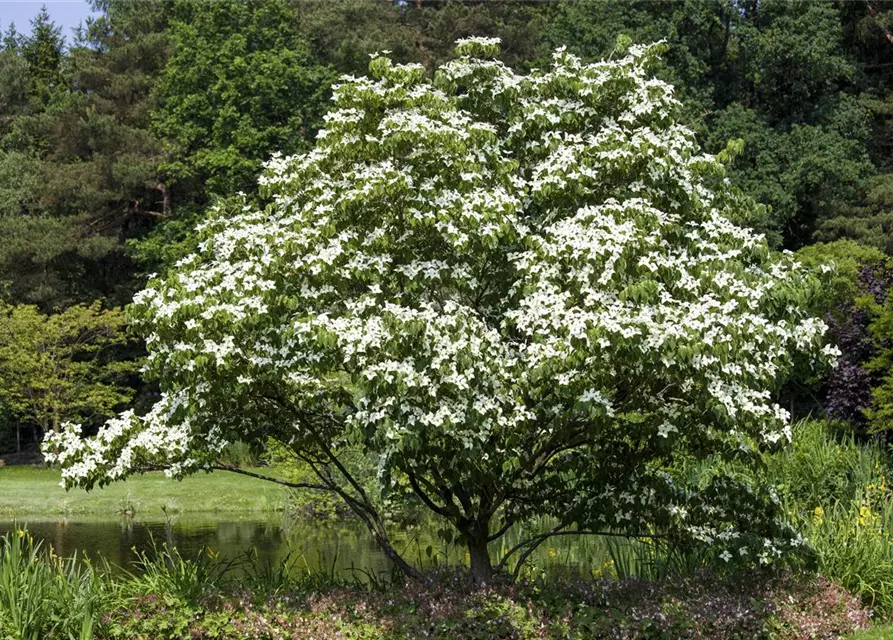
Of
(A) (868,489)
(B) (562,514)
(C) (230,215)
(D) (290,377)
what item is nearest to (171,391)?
(D) (290,377)

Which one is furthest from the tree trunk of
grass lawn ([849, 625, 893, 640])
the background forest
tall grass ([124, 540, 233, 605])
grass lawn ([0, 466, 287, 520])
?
the background forest

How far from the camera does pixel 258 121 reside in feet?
139

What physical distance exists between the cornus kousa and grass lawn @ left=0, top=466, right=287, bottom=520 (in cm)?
1563

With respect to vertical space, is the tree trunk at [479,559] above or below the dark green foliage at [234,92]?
below

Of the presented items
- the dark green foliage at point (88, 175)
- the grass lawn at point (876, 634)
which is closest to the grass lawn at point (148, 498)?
the dark green foliage at point (88, 175)

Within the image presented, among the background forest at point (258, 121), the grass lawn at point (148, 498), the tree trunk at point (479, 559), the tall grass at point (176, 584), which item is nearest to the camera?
the tall grass at point (176, 584)

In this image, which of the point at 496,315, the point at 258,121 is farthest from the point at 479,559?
the point at 258,121

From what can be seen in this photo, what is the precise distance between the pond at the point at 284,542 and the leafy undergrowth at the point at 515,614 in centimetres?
286

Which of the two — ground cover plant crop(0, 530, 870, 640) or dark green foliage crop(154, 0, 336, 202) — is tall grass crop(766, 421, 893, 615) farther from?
dark green foliage crop(154, 0, 336, 202)

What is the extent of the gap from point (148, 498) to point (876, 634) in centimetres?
2212

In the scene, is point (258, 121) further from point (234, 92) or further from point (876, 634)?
point (876, 634)

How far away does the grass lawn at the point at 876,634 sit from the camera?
972 centimetres

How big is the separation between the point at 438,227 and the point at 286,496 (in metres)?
16.8

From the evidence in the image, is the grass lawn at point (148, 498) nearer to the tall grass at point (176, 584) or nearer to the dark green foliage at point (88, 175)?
the dark green foliage at point (88, 175)
